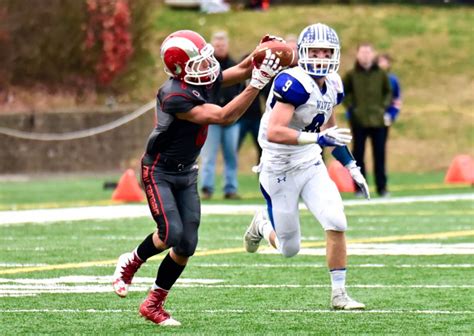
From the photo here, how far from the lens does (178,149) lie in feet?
26.4

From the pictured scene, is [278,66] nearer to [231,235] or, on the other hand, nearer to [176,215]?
[176,215]

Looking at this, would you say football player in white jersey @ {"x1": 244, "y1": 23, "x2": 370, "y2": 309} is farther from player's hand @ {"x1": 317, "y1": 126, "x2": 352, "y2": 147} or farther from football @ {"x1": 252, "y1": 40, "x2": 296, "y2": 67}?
football @ {"x1": 252, "y1": 40, "x2": 296, "y2": 67}

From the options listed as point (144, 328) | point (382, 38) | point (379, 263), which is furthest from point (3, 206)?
point (382, 38)

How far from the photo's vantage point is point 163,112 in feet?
26.2

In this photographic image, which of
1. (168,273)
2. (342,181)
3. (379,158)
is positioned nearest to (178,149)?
(168,273)

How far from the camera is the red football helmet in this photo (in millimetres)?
7875

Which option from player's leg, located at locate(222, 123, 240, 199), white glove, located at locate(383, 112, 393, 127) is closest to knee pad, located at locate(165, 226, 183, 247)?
player's leg, located at locate(222, 123, 240, 199)

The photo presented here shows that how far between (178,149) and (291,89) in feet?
2.53

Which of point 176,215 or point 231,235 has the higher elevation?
point 176,215

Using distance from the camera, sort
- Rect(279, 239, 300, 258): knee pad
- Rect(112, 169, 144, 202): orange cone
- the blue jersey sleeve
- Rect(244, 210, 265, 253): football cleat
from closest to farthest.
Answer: the blue jersey sleeve < Rect(279, 239, 300, 258): knee pad < Rect(244, 210, 265, 253): football cleat < Rect(112, 169, 144, 202): orange cone

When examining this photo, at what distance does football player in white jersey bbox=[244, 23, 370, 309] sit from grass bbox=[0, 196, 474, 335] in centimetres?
39

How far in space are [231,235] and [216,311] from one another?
5.00m

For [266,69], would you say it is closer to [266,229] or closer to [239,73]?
[239,73]

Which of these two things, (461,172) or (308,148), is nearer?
(308,148)
